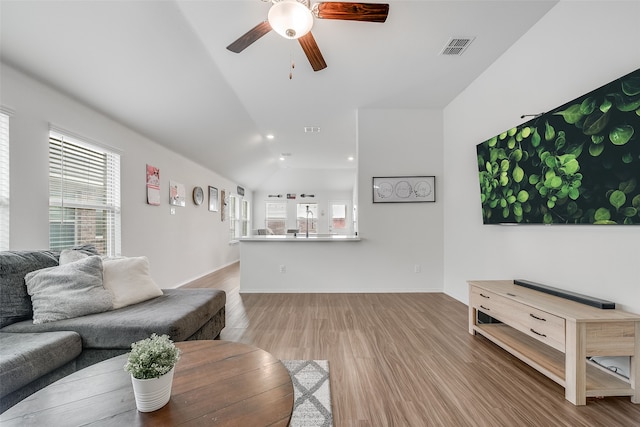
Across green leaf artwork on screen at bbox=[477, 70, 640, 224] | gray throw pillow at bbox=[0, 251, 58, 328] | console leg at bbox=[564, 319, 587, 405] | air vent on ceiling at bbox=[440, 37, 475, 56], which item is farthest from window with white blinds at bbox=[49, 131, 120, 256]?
green leaf artwork on screen at bbox=[477, 70, 640, 224]

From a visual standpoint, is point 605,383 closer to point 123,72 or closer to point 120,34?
point 120,34

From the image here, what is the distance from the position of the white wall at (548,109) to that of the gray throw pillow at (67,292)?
11.8 feet

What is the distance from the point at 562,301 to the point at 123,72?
4287mm

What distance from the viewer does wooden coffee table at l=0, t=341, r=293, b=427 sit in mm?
876

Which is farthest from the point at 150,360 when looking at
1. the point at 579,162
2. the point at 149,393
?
the point at 579,162

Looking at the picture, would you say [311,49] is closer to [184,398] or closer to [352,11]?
[352,11]

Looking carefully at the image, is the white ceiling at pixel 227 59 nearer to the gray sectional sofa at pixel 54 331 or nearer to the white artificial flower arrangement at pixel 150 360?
the gray sectional sofa at pixel 54 331

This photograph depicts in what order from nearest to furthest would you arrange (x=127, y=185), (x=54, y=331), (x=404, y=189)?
1. (x=54, y=331)
2. (x=127, y=185)
3. (x=404, y=189)

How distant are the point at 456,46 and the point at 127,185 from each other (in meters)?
4.24

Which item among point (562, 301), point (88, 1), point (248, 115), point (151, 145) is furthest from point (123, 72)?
point (562, 301)

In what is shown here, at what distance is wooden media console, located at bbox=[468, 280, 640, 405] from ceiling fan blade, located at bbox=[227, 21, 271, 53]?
2810 mm

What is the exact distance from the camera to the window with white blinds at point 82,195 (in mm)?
2477

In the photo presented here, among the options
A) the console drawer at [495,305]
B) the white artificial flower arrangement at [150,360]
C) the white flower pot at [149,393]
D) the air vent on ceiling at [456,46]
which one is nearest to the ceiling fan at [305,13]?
the air vent on ceiling at [456,46]

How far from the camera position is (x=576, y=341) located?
1539mm
